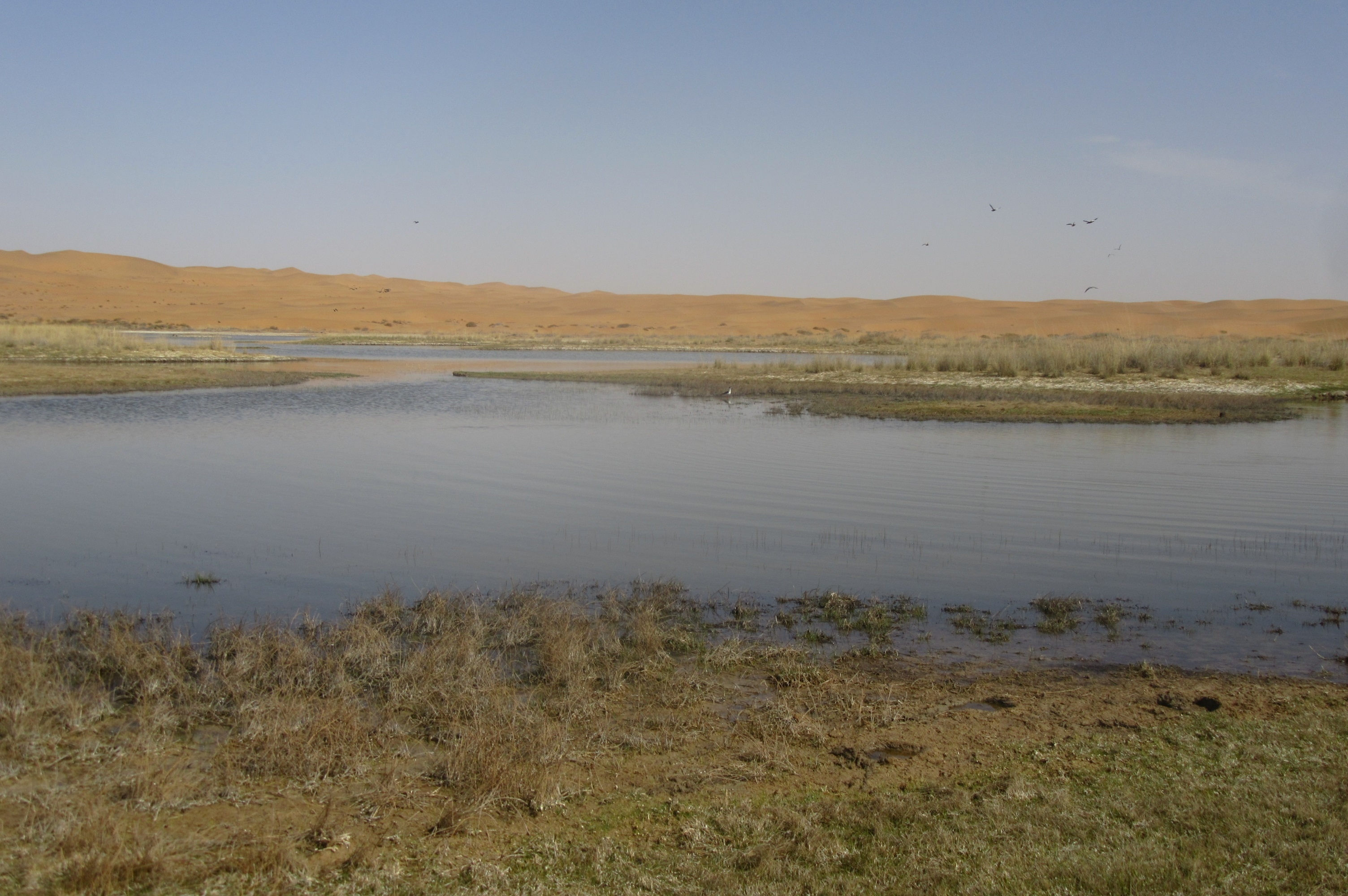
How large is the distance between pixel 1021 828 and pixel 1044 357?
34256mm

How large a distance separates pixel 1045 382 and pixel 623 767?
3079 cm

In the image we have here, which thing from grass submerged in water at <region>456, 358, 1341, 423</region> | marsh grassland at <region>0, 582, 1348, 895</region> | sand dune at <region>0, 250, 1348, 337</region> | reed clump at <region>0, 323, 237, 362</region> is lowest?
marsh grassland at <region>0, 582, 1348, 895</region>

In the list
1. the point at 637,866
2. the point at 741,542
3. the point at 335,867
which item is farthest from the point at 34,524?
the point at 637,866

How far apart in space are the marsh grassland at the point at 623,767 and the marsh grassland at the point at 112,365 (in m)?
22.5

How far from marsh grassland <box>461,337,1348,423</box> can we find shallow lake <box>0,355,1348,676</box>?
3572 mm

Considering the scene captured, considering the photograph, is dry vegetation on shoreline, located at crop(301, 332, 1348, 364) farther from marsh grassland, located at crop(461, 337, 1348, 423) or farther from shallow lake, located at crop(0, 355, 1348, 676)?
shallow lake, located at crop(0, 355, 1348, 676)

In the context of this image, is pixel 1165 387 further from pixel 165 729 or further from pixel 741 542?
pixel 165 729

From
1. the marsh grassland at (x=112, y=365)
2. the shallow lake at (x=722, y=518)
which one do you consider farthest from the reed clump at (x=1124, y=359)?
the marsh grassland at (x=112, y=365)

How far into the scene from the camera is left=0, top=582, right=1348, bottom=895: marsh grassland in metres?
3.90

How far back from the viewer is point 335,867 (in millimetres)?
3939

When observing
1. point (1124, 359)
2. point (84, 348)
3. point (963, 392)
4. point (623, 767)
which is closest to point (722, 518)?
point (623, 767)

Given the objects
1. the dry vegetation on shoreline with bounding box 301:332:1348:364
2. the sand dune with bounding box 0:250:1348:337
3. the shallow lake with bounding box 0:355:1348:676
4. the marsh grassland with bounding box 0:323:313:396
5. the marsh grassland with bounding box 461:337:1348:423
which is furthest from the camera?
the sand dune with bounding box 0:250:1348:337

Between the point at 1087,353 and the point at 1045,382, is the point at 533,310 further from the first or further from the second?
the point at 1045,382

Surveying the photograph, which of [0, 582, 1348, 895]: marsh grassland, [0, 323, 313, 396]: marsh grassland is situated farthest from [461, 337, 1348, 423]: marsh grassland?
[0, 582, 1348, 895]: marsh grassland
